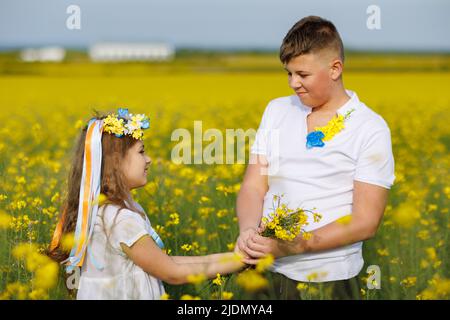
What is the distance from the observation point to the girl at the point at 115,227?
2674mm

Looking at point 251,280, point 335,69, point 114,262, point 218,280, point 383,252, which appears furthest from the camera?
point 383,252

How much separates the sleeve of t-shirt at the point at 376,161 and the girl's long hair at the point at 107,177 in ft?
2.95

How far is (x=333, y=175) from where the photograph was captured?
289 cm

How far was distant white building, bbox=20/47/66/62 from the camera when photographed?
2747 cm

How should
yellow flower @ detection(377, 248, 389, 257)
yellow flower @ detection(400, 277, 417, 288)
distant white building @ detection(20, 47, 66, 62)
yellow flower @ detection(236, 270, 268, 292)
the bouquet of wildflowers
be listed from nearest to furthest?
yellow flower @ detection(236, 270, 268, 292), the bouquet of wildflowers, yellow flower @ detection(400, 277, 417, 288), yellow flower @ detection(377, 248, 389, 257), distant white building @ detection(20, 47, 66, 62)

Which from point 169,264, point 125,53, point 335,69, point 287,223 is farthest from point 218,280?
point 125,53

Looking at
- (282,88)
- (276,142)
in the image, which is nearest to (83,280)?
(276,142)

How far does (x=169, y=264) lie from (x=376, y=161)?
91 centimetres

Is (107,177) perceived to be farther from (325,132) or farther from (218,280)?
(325,132)

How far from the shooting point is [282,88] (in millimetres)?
17797

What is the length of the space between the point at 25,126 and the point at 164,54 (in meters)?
21.2

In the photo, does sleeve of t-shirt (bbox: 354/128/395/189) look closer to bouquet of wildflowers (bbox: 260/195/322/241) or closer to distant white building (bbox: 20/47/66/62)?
bouquet of wildflowers (bbox: 260/195/322/241)

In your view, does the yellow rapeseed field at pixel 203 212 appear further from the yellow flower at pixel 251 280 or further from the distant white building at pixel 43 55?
the distant white building at pixel 43 55

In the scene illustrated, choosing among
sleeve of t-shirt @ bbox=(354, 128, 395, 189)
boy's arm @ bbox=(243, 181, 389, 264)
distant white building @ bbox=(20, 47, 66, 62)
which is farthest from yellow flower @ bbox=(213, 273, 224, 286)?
distant white building @ bbox=(20, 47, 66, 62)
